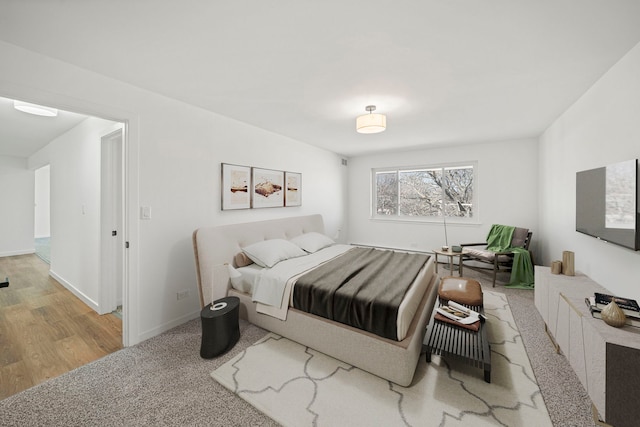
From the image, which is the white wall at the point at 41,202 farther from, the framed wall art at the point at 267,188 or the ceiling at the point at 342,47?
the ceiling at the point at 342,47

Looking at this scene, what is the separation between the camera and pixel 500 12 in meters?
1.41

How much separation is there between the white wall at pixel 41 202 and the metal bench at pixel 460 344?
10.6 m

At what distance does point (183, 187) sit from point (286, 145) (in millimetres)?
1927

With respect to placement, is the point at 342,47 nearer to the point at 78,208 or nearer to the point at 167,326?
the point at 167,326

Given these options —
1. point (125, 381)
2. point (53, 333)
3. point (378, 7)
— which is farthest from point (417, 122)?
point (53, 333)

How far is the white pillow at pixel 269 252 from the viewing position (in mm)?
2832

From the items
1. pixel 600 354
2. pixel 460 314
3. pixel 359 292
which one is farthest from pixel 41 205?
pixel 600 354

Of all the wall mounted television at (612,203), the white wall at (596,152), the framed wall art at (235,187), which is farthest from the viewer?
the framed wall art at (235,187)

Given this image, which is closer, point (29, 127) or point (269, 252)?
point (269, 252)

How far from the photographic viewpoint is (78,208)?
3352mm

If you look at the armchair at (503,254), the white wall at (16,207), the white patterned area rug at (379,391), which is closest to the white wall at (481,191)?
the armchair at (503,254)

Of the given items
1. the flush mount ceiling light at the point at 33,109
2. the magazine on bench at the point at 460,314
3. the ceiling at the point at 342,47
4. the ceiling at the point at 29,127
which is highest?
the ceiling at the point at 29,127

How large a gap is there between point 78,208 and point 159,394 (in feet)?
9.87

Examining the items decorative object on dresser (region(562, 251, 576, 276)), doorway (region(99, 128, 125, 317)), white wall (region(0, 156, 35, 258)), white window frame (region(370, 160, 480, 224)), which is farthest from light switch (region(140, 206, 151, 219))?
white wall (region(0, 156, 35, 258))
